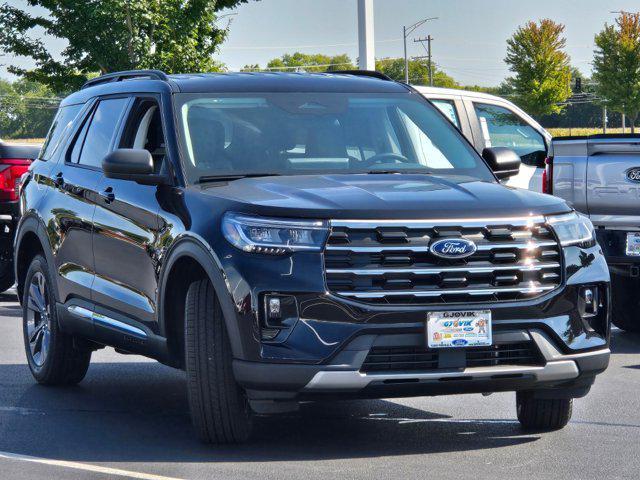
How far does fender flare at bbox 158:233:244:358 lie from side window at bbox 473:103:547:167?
23.7ft

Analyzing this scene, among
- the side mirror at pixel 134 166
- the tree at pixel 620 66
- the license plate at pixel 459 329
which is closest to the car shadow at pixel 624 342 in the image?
the license plate at pixel 459 329

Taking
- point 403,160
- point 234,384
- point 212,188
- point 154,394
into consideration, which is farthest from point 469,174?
point 154,394

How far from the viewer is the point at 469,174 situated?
25.5ft

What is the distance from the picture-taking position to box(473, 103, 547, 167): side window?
13.8 metres

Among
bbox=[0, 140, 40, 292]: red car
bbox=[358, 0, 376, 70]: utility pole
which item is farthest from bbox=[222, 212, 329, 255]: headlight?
bbox=[358, 0, 376, 70]: utility pole

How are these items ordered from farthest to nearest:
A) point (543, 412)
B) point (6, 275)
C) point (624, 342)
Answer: point (6, 275) < point (624, 342) < point (543, 412)

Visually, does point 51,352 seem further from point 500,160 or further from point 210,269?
point 500,160

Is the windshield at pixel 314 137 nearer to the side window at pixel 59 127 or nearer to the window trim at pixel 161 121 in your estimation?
the window trim at pixel 161 121

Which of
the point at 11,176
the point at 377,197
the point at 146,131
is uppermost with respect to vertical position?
the point at 146,131

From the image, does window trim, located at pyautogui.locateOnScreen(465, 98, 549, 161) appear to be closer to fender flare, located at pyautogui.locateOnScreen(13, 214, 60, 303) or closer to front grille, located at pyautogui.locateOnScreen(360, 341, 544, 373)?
fender flare, located at pyautogui.locateOnScreen(13, 214, 60, 303)

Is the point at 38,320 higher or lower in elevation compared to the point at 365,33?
lower

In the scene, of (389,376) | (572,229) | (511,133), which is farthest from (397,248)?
(511,133)

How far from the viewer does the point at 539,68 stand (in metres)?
105

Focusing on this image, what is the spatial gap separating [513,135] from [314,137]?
6.84 metres
